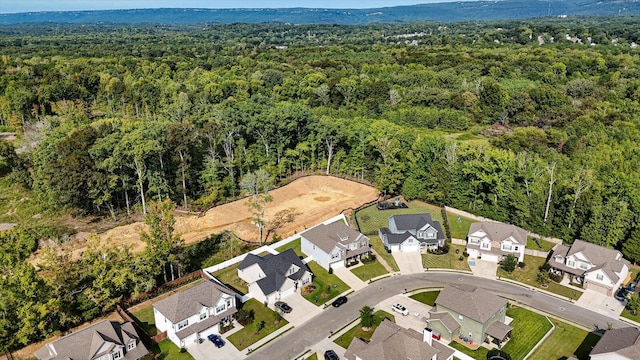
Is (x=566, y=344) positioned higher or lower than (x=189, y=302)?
lower

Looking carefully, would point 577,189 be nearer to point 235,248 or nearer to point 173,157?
point 235,248

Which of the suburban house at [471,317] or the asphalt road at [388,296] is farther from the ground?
the suburban house at [471,317]

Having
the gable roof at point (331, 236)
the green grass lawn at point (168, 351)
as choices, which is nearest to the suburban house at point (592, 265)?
the gable roof at point (331, 236)

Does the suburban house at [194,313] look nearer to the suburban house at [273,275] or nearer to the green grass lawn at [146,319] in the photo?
the green grass lawn at [146,319]

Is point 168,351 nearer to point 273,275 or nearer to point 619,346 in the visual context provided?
point 273,275

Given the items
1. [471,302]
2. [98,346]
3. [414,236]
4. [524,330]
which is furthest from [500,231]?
[98,346]

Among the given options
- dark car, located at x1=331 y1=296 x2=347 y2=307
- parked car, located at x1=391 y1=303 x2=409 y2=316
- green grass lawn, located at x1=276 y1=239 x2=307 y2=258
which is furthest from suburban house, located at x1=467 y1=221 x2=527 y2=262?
green grass lawn, located at x1=276 y1=239 x2=307 y2=258
